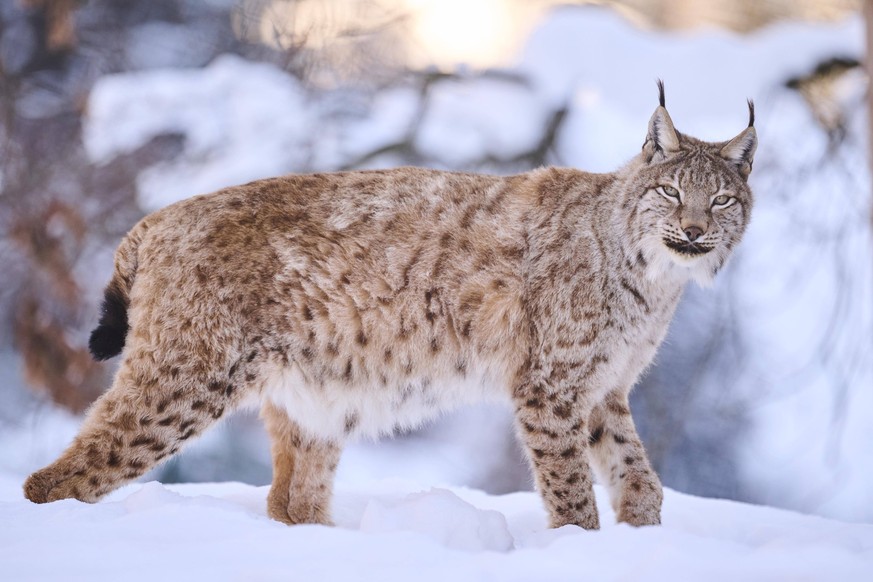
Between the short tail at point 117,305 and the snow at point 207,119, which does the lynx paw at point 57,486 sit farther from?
the snow at point 207,119

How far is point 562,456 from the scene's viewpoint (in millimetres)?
3725

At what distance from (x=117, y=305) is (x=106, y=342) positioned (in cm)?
17

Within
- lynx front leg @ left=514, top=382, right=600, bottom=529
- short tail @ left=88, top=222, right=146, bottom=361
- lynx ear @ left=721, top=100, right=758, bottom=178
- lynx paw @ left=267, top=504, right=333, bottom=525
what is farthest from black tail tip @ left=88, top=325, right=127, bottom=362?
lynx ear @ left=721, top=100, right=758, bottom=178

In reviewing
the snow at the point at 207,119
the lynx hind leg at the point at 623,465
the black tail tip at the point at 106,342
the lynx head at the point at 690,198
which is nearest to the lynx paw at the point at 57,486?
the black tail tip at the point at 106,342

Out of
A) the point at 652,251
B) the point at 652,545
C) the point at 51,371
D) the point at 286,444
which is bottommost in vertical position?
the point at 51,371

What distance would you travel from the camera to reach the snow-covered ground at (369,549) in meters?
2.53

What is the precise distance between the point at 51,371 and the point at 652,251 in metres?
4.74

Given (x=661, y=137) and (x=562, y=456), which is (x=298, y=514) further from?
(x=661, y=137)

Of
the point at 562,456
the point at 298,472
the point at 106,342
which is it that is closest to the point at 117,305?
the point at 106,342

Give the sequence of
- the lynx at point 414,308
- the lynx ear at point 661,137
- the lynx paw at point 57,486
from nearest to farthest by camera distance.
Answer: the lynx paw at point 57,486 < the lynx at point 414,308 < the lynx ear at point 661,137

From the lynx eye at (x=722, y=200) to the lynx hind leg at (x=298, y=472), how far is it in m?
1.87

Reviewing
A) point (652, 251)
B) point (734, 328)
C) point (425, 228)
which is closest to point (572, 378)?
point (652, 251)

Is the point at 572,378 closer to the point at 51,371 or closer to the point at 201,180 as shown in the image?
the point at 201,180

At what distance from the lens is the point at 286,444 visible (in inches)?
166
